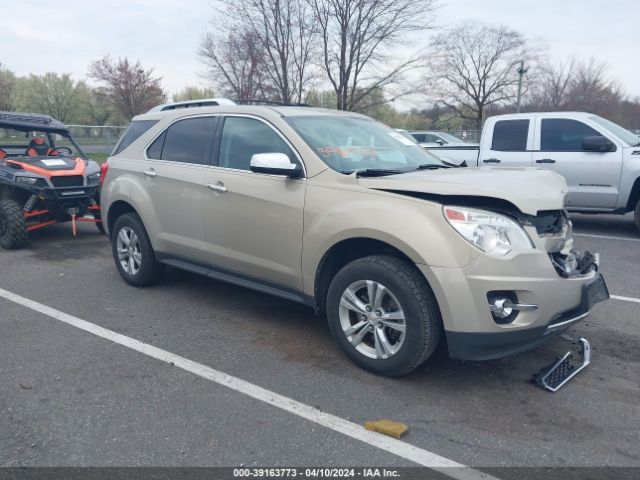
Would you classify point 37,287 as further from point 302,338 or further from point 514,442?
point 514,442

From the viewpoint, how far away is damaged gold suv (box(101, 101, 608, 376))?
127 inches

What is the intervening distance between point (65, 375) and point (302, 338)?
1.70 metres

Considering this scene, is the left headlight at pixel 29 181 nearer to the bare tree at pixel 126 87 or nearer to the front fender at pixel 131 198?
the front fender at pixel 131 198

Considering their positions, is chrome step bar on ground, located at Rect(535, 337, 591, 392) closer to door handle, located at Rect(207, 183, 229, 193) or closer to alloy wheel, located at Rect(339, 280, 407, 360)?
alloy wheel, located at Rect(339, 280, 407, 360)

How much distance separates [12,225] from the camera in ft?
24.6

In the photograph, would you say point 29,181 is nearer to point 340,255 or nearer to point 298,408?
point 340,255

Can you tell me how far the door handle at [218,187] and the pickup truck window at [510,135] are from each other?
240 inches

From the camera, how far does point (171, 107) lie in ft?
19.6

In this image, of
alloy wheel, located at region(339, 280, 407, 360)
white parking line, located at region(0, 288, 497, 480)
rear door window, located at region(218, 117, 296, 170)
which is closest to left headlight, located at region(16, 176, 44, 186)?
white parking line, located at region(0, 288, 497, 480)

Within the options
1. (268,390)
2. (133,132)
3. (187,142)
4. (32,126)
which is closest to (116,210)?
(133,132)

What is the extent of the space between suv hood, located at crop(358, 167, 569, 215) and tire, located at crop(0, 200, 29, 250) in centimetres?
579

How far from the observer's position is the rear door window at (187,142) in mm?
4862

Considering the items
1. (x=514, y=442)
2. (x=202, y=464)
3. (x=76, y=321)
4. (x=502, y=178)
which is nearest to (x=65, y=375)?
(x=76, y=321)

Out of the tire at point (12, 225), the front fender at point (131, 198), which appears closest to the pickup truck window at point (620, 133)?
the front fender at point (131, 198)
